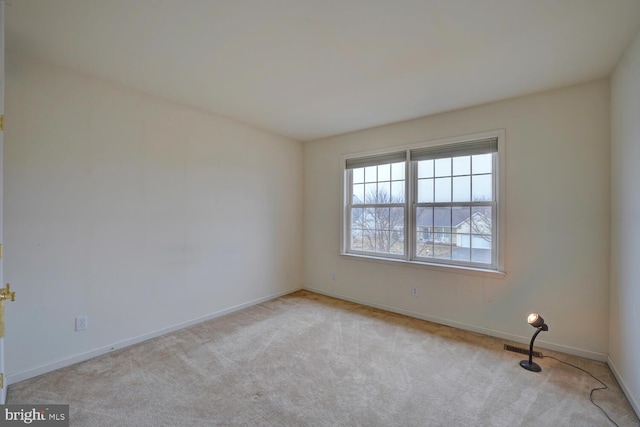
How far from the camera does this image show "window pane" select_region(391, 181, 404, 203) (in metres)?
3.71

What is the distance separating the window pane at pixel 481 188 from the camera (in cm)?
306

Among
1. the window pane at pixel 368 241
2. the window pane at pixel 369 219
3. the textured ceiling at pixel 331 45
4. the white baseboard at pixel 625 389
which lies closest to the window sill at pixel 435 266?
the window pane at pixel 368 241

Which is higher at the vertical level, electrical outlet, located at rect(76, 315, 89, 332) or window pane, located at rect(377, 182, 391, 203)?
window pane, located at rect(377, 182, 391, 203)

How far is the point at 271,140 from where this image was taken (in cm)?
415

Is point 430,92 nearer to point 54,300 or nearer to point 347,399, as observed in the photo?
point 347,399

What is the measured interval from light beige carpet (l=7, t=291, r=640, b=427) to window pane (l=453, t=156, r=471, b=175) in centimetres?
179

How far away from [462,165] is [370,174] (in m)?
1.23

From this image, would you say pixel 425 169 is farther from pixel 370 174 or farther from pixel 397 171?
Answer: pixel 370 174

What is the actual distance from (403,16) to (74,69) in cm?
264

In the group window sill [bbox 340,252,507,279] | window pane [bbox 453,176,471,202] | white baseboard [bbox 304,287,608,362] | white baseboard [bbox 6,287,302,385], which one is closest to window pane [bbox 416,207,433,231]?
window pane [bbox 453,176,471,202]

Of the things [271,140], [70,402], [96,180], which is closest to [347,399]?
[70,402]

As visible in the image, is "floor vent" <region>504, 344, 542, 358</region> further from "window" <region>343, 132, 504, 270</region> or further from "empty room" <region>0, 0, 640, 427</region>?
"window" <region>343, 132, 504, 270</region>

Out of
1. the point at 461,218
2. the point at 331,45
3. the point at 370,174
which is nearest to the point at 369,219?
the point at 370,174

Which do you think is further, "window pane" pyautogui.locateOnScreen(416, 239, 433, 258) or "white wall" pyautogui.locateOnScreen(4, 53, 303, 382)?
"window pane" pyautogui.locateOnScreen(416, 239, 433, 258)
